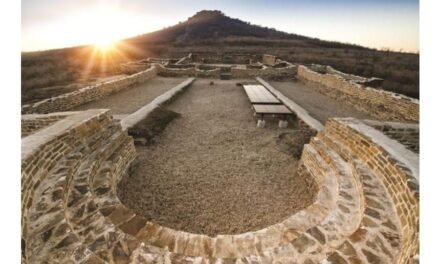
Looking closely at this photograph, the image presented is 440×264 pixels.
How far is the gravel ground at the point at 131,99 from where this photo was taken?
11336mm

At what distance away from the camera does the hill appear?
1972cm

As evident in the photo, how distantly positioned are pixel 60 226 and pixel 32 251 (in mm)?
368

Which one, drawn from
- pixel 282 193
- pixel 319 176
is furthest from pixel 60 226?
pixel 319 176

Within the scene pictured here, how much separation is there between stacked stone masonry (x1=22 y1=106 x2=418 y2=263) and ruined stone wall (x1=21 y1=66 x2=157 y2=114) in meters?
6.33

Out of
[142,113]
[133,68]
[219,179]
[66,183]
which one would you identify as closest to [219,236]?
[219,179]

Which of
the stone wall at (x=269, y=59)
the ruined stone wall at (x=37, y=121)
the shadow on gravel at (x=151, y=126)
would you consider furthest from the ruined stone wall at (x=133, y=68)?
the ruined stone wall at (x=37, y=121)

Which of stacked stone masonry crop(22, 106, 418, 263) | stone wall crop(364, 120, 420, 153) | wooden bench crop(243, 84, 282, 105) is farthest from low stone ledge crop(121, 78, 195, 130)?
stone wall crop(364, 120, 420, 153)

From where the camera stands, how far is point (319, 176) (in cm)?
523

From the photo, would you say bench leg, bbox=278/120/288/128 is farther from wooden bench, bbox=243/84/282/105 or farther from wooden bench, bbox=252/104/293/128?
wooden bench, bbox=243/84/282/105

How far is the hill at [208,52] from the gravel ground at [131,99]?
4.89m

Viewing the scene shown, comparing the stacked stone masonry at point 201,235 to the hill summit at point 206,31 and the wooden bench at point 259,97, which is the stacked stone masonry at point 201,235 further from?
the hill summit at point 206,31

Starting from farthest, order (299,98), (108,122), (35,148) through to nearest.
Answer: (299,98)
(108,122)
(35,148)

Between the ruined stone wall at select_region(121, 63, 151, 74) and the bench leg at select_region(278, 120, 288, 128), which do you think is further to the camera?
the ruined stone wall at select_region(121, 63, 151, 74)
